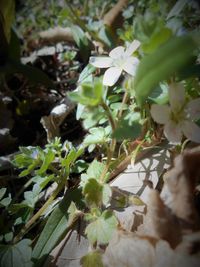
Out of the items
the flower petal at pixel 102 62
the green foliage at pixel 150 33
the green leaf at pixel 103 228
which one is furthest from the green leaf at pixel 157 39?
the green leaf at pixel 103 228

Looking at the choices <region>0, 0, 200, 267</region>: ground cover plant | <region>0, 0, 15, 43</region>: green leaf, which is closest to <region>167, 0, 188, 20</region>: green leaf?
<region>0, 0, 200, 267</region>: ground cover plant

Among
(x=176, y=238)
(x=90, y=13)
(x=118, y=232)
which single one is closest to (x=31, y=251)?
(x=118, y=232)

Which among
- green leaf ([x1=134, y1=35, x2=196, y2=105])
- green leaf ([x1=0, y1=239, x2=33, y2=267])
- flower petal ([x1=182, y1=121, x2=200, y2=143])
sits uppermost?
green leaf ([x1=134, y1=35, x2=196, y2=105])

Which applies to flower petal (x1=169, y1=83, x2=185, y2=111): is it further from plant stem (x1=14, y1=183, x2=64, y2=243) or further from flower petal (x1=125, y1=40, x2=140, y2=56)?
plant stem (x1=14, y1=183, x2=64, y2=243)

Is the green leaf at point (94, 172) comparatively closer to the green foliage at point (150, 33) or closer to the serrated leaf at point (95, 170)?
the serrated leaf at point (95, 170)

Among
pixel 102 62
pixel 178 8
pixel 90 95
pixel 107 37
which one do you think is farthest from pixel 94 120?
pixel 107 37

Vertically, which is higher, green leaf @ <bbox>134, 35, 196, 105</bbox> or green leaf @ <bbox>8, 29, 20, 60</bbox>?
green leaf @ <bbox>8, 29, 20, 60</bbox>

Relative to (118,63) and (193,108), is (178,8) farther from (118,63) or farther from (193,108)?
(193,108)

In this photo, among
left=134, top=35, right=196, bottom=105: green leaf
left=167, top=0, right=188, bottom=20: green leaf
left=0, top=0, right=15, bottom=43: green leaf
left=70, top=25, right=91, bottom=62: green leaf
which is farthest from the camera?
left=70, top=25, right=91, bottom=62: green leaf
